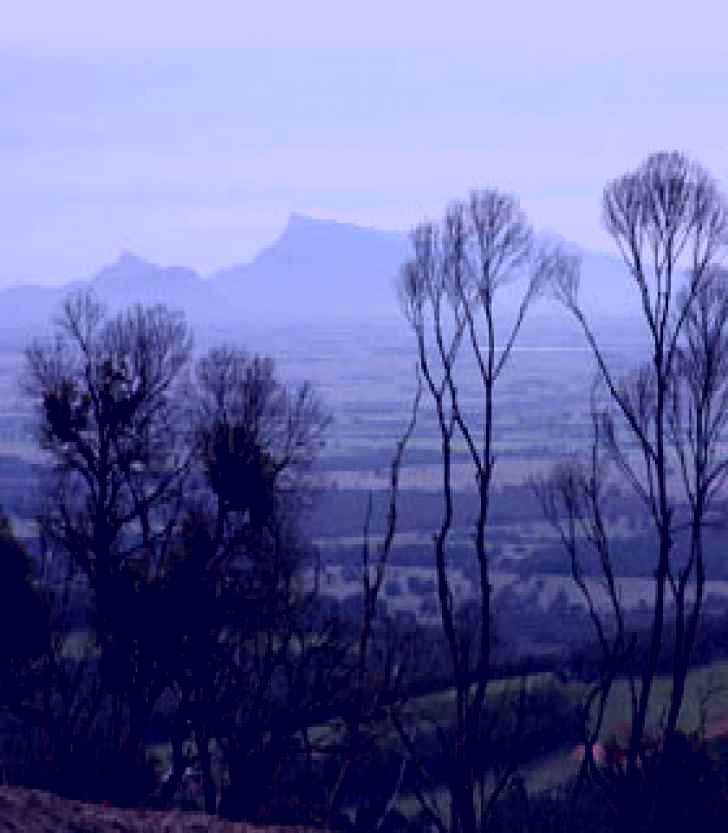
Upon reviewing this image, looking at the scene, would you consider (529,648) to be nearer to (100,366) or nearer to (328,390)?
(100,366)

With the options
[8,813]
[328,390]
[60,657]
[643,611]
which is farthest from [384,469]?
[8,813]

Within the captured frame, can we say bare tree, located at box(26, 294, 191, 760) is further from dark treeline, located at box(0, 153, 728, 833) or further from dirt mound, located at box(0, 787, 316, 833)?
dirt mound, located at box(0, 787, 316, 833)

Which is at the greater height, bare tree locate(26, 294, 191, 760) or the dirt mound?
bare tree locate(26, 294, 191, 760)

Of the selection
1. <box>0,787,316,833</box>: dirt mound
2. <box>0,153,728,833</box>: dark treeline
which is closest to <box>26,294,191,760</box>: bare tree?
<box>0,153,728,833</box>: dark treeline

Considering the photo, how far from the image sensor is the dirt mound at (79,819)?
914 centimetres

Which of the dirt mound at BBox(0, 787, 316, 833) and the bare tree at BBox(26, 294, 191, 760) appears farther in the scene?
the bare tree at BBox(26, 294, 191, 760)

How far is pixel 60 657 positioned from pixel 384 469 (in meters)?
44.5

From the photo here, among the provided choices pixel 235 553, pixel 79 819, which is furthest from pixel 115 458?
pixel 79 819

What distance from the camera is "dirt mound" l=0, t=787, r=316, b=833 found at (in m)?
9.14

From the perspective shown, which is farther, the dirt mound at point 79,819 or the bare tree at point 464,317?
the bare tree at point 464,317

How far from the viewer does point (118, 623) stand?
1523 centimetres

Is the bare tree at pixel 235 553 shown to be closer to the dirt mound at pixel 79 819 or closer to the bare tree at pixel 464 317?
the bare tree at pixel 464 317

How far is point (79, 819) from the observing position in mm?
9359

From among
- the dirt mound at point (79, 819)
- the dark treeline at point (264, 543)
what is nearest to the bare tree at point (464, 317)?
the dark treeline at point (264, 543)
